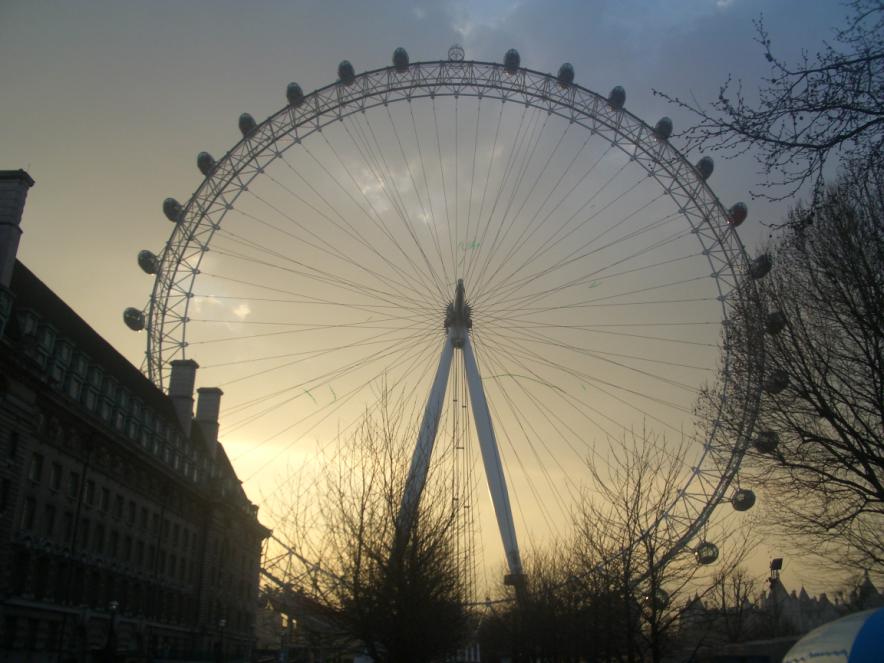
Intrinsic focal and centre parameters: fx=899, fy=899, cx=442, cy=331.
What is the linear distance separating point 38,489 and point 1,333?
28.6 feet

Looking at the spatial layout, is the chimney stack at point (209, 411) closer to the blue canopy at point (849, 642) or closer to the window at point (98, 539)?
the window at point (98, 539)

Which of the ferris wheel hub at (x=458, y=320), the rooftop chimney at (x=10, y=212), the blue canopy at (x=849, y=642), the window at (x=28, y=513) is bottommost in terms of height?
the blue canopy at (x=849, y=642)

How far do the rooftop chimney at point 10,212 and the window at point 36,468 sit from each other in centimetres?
793

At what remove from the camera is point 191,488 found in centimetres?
6162

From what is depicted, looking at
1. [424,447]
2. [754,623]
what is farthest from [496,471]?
[754,623]

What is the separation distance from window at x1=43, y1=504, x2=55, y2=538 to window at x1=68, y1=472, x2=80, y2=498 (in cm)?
182

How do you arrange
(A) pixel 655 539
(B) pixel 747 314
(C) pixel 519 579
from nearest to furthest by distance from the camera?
1. (B) pixel 747 314
2. (A) pixel 655 539
3. (C) pixel 519 579

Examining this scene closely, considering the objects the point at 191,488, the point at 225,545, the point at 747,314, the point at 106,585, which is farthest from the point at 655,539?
the point at 225,545

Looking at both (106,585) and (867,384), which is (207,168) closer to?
(106,585)

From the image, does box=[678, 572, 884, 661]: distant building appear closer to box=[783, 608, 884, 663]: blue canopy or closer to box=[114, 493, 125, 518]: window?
box=[783, 608, 884, 663]: blue canopy

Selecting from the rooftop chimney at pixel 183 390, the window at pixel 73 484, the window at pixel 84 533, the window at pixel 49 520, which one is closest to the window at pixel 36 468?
the window at pixel 49 520

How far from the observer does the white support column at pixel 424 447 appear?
2665 centimetres

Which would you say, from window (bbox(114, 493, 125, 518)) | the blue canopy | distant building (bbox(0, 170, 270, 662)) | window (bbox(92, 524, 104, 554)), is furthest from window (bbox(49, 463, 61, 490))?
the blue canopy

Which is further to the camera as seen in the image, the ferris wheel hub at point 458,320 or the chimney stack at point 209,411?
the chimney stack at point 209,411
